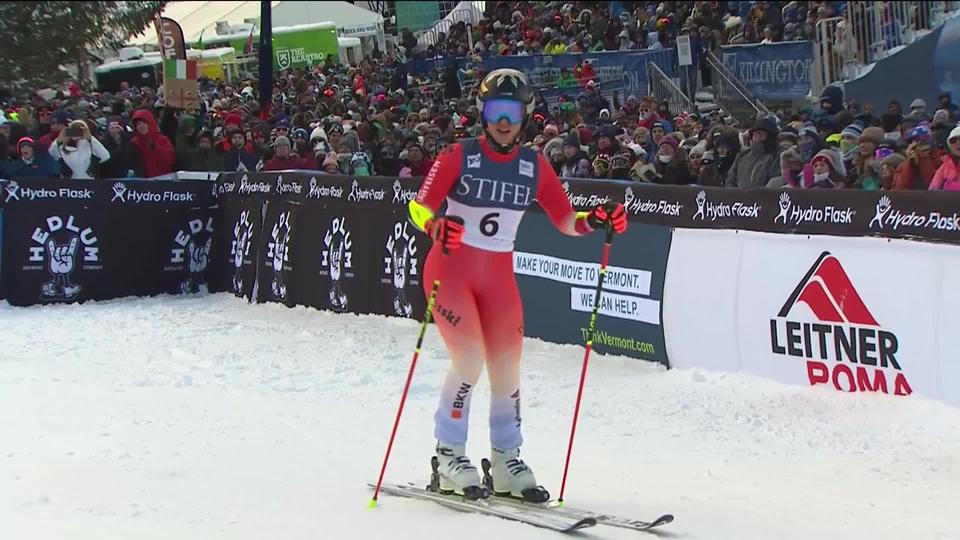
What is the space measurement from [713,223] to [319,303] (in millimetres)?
4957

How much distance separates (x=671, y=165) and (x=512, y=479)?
6.05 metres

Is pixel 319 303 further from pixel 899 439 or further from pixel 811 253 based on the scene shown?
pixel 899 439

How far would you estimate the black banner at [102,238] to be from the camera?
13.3m

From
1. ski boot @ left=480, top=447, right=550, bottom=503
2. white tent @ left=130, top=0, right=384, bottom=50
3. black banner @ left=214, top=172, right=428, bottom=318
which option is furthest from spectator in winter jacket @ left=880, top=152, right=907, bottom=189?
white tent @ left=130, top=0, right=384, bottom=50

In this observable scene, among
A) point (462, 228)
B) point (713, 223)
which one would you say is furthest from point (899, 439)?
point (462, 228)

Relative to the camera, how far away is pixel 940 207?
7.73 meters

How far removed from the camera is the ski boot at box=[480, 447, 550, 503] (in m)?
6.00

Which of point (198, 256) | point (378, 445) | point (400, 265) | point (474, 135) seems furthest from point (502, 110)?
point (474, 135)

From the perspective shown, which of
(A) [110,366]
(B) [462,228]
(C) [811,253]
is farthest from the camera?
(A) [110,366]

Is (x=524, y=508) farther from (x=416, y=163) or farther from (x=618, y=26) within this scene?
(x=618, y=26)

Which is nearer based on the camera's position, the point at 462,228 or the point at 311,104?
the point at 462,228

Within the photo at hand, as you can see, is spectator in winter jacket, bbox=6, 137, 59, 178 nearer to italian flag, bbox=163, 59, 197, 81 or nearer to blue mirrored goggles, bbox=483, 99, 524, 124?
italian flag, bbox=163, 59, 197, 81

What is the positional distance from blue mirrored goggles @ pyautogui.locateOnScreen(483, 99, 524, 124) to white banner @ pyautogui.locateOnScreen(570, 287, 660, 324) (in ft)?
12.7

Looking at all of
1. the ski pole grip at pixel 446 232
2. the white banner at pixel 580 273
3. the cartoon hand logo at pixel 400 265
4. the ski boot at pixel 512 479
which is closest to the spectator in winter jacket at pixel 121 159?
the cartoon hand logo at pixel 400 265
